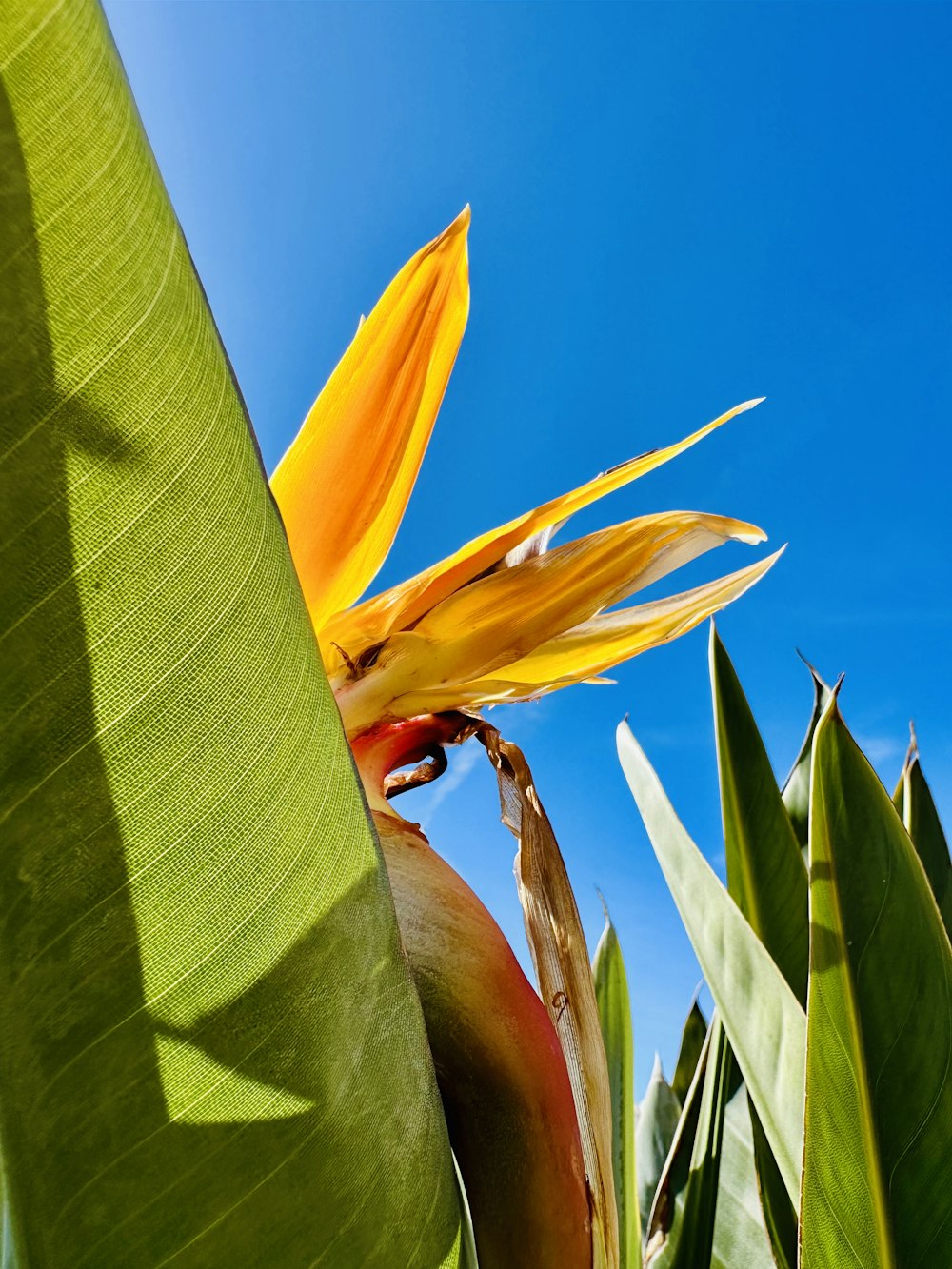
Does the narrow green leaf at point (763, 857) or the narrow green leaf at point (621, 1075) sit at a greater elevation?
the narrow green leaf at point (763, 857)

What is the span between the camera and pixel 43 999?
188mm

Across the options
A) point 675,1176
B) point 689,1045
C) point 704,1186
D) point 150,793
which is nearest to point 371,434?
point 150,793

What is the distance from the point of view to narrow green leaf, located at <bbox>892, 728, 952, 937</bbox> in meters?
0.68

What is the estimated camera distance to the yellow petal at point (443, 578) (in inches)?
16.2

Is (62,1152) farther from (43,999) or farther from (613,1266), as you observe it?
Answer: (613,1266)

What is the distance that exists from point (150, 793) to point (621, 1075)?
57 cm

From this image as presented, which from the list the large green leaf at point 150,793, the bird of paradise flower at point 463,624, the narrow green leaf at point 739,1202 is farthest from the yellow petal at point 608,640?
the narrow green leaf at point 739,1202

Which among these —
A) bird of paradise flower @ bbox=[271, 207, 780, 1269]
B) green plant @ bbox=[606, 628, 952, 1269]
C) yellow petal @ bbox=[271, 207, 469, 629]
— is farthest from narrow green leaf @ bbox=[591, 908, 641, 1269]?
yellow petal @ bbox=[271, 207, 469, 629]

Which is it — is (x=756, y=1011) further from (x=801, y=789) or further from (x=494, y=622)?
(x=801, y=789)

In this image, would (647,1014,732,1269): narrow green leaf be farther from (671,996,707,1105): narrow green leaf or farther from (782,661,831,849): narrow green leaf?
(671,996,707,1105): narrow green leaf

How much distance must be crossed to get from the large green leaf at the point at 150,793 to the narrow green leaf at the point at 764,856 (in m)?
0.37

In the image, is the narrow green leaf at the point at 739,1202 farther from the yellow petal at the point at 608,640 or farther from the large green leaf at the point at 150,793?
the large green leaf at the point at 150,793

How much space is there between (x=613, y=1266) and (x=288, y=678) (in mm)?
250

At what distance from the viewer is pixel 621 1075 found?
2.12 feet
